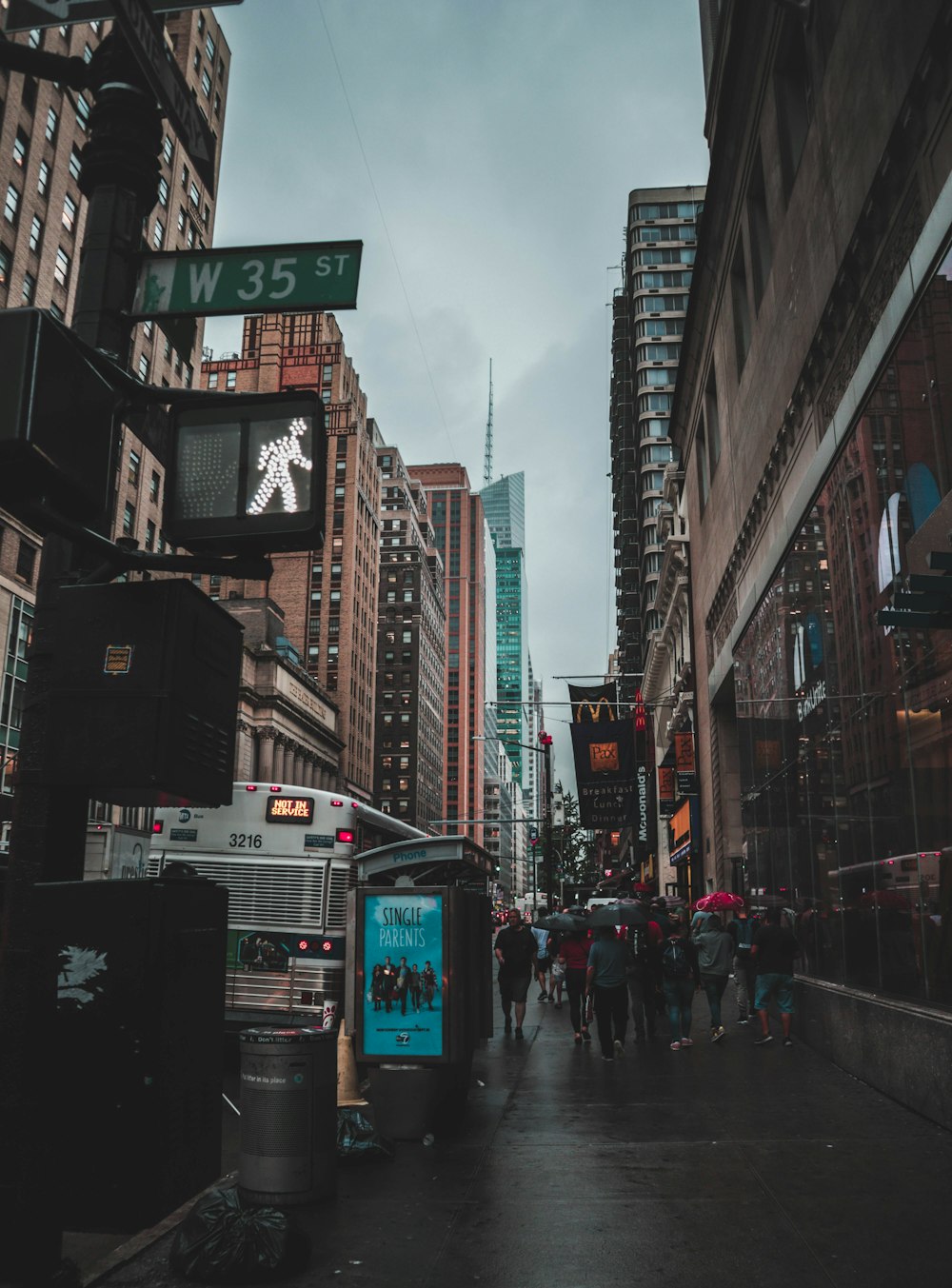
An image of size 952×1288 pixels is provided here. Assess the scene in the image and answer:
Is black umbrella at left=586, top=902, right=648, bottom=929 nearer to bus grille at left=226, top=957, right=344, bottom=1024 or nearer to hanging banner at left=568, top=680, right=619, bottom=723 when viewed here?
bus grille at left=226, top=957, right=344, bottom=1024

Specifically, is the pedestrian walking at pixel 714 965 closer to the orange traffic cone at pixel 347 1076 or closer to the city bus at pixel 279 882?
the city bus at pixel 279 882

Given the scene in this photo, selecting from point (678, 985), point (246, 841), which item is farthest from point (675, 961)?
point (246, 841)

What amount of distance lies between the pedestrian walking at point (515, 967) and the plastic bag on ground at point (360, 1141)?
8.26 meters

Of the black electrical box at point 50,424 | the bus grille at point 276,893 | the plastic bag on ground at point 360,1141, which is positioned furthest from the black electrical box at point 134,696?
the bus grille at point 276,893

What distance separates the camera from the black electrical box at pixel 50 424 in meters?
3.34

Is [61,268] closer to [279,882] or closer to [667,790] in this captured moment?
[667,790]

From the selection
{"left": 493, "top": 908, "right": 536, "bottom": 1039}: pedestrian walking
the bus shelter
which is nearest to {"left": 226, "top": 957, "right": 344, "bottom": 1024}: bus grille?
the bus shelter

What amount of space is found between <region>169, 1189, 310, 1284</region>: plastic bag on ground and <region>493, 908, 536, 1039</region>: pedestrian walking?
10.8 metres

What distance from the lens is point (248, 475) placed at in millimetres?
4051

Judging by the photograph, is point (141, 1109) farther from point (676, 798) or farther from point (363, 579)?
point (363, 579)

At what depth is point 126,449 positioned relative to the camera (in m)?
55.3

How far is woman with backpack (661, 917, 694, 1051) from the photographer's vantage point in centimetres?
1371

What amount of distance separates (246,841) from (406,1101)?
607 cm

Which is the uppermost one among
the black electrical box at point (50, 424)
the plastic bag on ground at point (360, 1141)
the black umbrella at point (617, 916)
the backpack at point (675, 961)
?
the black electrical box at point (50, 424)
